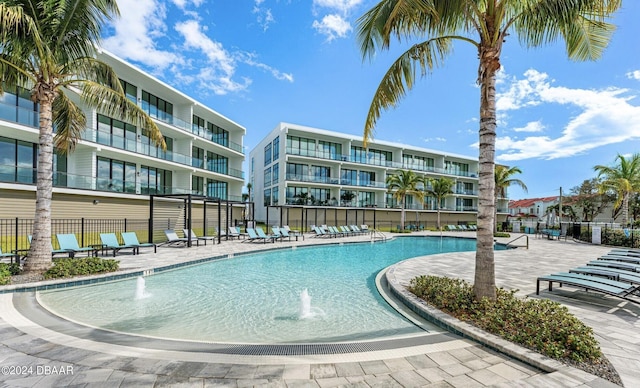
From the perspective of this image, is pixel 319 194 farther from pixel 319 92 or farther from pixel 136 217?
pixel 136 217

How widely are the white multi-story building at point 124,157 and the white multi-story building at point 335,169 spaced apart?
5.42 meters

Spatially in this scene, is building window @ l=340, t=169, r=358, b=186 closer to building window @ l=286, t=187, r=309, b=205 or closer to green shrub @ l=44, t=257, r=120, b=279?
building window @ l=286, t=187, r=309, b=205

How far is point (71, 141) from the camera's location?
1087cm

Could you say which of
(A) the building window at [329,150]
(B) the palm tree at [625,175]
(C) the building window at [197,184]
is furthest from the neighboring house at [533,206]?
(C) the building window at [197,184]

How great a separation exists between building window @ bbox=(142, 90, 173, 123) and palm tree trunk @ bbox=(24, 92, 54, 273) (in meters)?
16.0

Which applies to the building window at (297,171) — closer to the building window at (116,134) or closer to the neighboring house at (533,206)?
the building window at (116,134)

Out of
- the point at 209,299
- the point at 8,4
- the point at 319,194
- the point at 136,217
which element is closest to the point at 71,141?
the point at 8,4

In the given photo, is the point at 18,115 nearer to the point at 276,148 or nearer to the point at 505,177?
the point at 276,148

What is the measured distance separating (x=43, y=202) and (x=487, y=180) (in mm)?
10859

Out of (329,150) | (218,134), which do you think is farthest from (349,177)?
(218,134)

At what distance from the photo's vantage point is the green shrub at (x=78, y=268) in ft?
24.5

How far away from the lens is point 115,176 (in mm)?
20750

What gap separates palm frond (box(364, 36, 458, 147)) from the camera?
596cm

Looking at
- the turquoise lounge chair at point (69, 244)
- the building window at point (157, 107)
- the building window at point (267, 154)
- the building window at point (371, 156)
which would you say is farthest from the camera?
the building window at point (267, 154)
